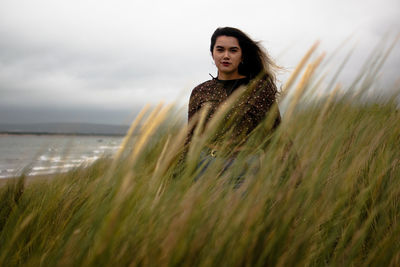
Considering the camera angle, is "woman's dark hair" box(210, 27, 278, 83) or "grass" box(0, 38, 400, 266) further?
"woman's dark hair" box(210, 27, 278, 83)

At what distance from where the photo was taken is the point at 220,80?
7.41 ft

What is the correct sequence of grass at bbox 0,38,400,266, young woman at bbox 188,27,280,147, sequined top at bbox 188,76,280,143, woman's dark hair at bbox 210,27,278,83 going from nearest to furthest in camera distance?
grass at bbox 0,38,400,266
sequined top at bbox 188,76,280,143
young woman at bbox 188,27,280,147
woman's dark hair at bbox 210,27,278,83

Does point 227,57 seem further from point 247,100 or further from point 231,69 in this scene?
point 247,100

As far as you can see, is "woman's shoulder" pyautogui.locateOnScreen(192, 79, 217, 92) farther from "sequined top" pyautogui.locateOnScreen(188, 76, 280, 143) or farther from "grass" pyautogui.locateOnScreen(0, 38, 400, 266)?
"grass" pyautogui.locateOnScreen(0, 38, 400, 266)

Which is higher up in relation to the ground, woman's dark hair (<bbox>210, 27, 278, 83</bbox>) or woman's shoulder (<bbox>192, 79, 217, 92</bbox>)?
woman's dark hair (<bbox>210, 27, 278, 83</bbox>)

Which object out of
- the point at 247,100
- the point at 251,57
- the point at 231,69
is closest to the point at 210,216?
the point at 247,100

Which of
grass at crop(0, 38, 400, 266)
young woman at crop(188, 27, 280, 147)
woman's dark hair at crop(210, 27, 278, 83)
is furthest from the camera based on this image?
woman's dark hair at crop(210, 27, 278, 83)

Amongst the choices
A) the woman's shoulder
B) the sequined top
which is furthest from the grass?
the woman's shoulder

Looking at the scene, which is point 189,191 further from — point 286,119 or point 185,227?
point 286,119

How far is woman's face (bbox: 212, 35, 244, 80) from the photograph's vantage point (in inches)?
86.2

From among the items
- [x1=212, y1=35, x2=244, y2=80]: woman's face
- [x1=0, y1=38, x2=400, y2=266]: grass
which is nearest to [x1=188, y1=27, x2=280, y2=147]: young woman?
[x1=212, y1=35, x2=244, y2=80]: woman's face

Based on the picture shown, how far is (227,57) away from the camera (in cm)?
218

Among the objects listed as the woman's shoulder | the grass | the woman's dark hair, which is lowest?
the grass

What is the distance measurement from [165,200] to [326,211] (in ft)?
1.53
